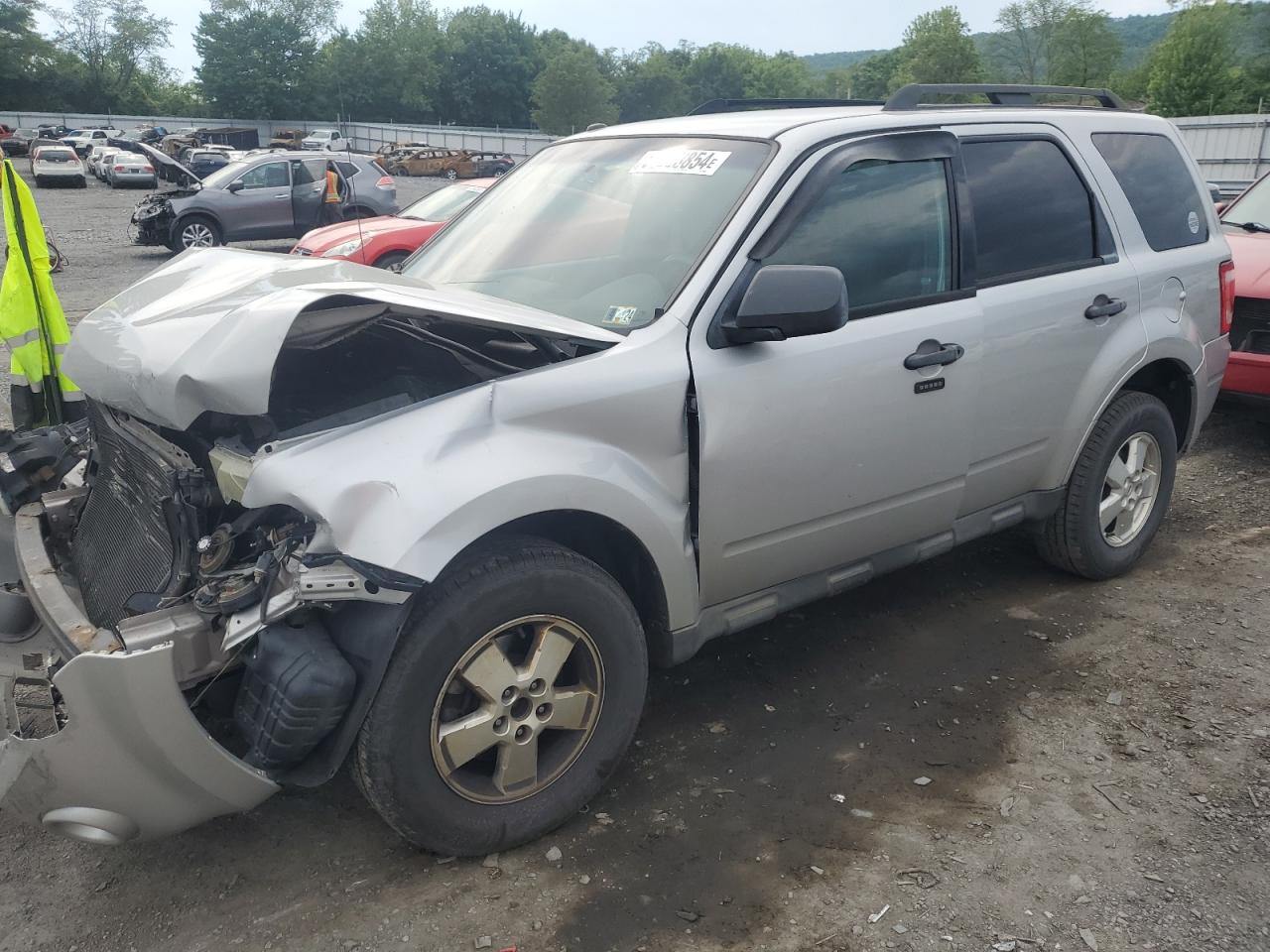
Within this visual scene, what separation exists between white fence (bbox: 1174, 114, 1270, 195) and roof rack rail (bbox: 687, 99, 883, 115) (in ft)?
69.8

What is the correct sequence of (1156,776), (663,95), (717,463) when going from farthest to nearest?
1. (663,95)
2. (1156,776)
3. (717,463)

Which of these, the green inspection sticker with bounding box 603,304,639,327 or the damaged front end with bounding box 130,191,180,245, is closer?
the green inspection sticker with bounding box 603,304,639,327

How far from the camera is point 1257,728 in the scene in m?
3.60

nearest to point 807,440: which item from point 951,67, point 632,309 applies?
point 632,309

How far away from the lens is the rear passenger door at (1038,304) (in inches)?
150

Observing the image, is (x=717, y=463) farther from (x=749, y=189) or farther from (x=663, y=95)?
(x=663, y=95)

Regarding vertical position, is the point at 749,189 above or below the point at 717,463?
above

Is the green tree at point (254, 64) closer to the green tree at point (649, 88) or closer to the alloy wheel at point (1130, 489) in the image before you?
the green tree at point (649, 88)

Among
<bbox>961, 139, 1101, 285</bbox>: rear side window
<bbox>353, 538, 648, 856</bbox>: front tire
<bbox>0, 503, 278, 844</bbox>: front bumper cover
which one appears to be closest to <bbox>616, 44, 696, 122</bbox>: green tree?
<bbox>961, 139, 1101, 285</bbox>: rear side window

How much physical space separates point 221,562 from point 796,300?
167cm

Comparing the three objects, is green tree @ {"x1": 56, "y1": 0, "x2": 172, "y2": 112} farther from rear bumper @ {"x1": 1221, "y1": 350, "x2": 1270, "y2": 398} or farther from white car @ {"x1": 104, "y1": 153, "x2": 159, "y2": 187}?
rear bumper @ {"x1": 1221, "y1": 350, "x2": 1270, "y2": 398}

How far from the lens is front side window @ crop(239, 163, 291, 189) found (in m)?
19.0

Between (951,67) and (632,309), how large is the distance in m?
101

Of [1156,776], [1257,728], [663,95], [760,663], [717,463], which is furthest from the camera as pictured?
[663,95]
